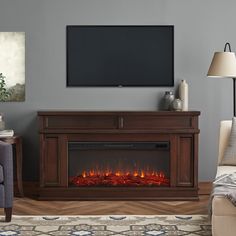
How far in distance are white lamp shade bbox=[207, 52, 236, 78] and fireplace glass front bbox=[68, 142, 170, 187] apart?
0.89 meters

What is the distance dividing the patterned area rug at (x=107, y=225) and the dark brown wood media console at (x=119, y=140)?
2.65 feet

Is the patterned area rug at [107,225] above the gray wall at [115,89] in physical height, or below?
below

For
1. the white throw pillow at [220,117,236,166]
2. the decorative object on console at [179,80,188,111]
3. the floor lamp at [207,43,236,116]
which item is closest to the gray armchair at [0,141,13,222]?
the white throw pillow at [220,117,236,166]

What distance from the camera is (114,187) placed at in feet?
19.6

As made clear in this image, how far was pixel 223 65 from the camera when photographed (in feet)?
19.1

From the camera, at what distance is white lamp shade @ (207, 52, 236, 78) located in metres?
5.79

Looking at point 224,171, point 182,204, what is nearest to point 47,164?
point 182,204

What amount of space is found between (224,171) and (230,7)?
211 centimetres

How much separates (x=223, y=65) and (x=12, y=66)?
2243 mm

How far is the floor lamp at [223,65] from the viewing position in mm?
5785

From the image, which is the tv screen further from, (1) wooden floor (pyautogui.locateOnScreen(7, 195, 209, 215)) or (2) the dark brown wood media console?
(1) wooden floor (pyautogui.locateOnScreen(7, 195, 209, 215))

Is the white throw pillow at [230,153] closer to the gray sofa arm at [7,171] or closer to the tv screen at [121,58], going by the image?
the tv screen at [121,58]

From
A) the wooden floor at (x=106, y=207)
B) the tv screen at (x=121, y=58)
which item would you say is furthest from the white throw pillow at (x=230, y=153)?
the tv screen at (x=121, y=58)

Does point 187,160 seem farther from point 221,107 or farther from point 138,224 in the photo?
point 138,224
